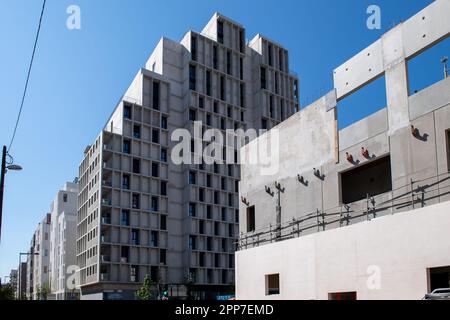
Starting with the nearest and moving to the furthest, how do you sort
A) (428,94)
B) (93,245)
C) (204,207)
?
(428,94) → (93,245) → (204,207)

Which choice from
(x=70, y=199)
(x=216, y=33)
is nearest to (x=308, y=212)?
(x=216, y=33)

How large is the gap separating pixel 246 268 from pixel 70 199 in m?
104

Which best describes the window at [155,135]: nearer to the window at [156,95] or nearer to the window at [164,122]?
the window at [164,122]

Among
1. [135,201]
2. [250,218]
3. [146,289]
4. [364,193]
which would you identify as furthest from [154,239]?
[364,193]

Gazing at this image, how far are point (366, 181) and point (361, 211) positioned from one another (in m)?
3.25

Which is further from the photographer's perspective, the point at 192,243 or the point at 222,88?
the point at 222,88

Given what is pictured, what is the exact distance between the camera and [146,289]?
233 ft

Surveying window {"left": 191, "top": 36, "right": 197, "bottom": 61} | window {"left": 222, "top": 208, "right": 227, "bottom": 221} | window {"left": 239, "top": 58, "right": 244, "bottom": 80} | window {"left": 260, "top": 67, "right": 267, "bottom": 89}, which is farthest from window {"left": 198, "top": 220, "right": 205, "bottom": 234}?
window {"left": 260, "top": 67, "right": 267, "bottom": 89}

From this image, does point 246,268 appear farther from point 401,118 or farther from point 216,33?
point 216,33

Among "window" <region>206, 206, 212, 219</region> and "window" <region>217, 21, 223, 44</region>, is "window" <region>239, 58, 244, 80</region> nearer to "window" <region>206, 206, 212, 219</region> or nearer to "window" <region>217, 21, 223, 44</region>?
"window" <region>217, 21, 223, 44</region>

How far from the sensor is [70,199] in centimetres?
12594

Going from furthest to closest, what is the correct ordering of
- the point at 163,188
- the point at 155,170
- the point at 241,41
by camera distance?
the point at 241,41
the point at 163,188
the point at 155,170

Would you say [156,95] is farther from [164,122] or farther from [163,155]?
[163,155]

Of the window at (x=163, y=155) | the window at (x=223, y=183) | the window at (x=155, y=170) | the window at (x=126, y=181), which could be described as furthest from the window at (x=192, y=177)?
the window at (x=126, y=181)
